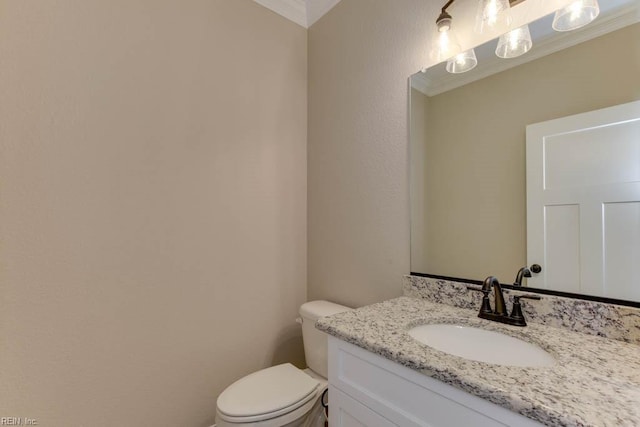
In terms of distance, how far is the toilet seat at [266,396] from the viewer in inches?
43.0

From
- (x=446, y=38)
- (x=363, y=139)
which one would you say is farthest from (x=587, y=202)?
(x=363, y=139)

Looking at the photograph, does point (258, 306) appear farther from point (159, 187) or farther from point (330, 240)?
point (159, 187)

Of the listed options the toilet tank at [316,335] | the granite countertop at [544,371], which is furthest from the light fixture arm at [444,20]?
the toilet tank at [316,335]

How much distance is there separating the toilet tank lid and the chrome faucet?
27.7 inches

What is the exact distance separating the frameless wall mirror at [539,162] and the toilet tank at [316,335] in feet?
1.75

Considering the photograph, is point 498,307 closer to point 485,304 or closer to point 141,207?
point 485,304

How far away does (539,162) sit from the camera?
0.95 metres

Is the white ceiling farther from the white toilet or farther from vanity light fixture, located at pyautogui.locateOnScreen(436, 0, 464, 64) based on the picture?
the white toilet

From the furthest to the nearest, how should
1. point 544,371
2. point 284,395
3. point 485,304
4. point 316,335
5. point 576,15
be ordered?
point 316,335 < point 284,395 < point 485,304 < point 576,15 < point 544,371

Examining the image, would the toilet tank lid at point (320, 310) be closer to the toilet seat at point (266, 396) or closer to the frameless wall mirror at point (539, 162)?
the toilet seat at point (266, 396)

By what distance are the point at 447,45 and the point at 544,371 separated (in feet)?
3.78

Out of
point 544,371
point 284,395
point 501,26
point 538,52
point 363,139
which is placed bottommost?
point 284,395

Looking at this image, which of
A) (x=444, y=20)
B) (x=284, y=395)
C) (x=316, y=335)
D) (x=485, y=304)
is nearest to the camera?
(x=485, y=304)

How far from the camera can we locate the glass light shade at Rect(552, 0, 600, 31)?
83cm
